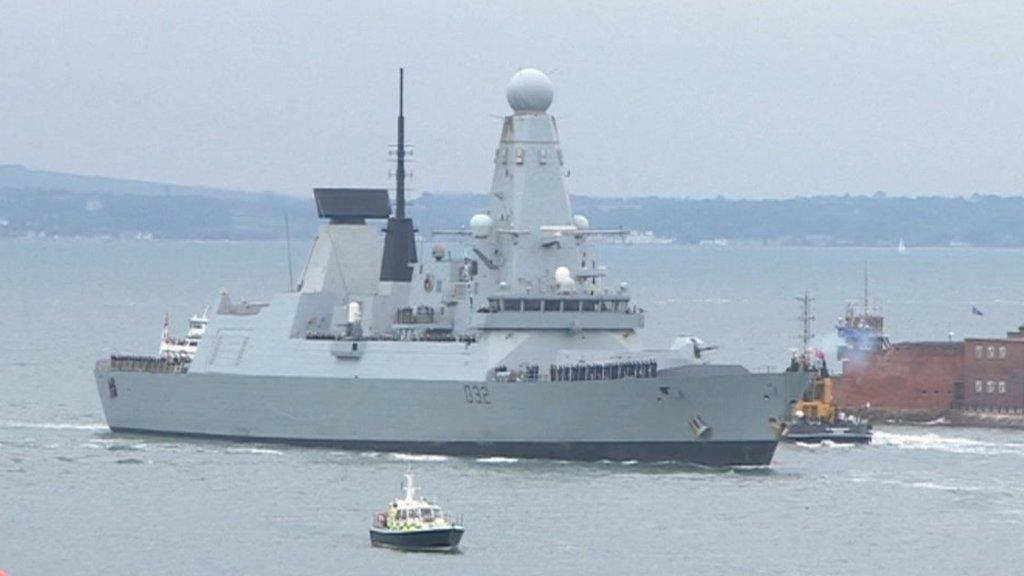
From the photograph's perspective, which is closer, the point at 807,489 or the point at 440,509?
the point at 440,509

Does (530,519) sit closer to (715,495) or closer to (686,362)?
(715,495)

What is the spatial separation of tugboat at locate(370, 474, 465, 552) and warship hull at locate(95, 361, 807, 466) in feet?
35.1

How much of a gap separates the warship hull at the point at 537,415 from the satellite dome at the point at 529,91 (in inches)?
242

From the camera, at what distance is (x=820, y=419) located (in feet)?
210

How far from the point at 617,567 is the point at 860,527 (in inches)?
240

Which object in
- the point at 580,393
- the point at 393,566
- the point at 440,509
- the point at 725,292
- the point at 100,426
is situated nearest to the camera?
the point at 393,566

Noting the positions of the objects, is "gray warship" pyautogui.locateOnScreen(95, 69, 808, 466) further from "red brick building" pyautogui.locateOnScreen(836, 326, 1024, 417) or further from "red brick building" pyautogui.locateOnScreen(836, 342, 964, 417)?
"red brick building" pyautogui.locateOnScreen(836, 342, 964, 417)

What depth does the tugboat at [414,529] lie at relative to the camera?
43.4 m

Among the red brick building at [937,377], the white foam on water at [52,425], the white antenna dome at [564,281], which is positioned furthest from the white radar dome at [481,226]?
the red brick building at [937,377]

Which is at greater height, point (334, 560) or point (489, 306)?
point (489, 306)

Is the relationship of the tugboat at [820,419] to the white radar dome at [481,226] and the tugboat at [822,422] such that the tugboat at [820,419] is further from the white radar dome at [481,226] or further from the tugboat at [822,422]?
the white radar dome at [481,226]

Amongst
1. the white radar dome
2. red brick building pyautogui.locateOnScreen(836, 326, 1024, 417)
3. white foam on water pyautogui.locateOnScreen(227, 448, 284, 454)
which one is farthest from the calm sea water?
the white radar dome

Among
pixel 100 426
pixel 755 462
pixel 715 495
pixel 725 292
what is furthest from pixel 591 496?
pixel 725 292

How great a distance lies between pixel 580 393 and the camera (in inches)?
2140
